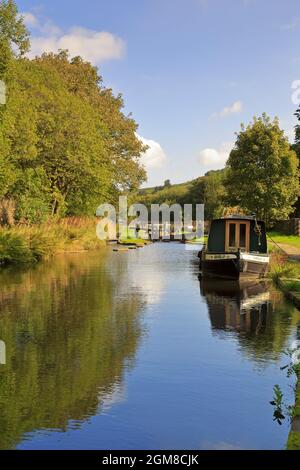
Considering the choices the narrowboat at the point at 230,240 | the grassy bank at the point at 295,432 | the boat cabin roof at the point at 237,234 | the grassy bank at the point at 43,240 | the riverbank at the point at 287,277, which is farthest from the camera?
the grassy bank at the point at 43,240

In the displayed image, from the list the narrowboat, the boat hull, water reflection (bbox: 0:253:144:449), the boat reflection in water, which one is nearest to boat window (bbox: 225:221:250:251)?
the narrowboat

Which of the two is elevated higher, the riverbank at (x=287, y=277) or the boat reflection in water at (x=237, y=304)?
the riverbank at (x=287, y=277)

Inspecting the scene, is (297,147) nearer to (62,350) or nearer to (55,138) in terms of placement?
(55,138)

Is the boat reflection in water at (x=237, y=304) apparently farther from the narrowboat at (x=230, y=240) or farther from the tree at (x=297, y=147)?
the tree at (x=297, y=147)

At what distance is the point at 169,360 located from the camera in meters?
11.2

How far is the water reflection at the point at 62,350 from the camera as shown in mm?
8188

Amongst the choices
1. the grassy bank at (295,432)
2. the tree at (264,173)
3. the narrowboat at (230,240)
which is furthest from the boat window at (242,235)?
the tree at (264,173)

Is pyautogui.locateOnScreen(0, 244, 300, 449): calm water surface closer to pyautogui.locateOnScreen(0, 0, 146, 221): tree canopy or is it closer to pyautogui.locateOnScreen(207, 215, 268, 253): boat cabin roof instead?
pyautogui.locateOnScreen(207, 215, 268, 253): boat cabin roof

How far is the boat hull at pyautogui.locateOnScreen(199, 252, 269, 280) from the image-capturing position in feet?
85.5

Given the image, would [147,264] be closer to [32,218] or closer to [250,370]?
[32,218]

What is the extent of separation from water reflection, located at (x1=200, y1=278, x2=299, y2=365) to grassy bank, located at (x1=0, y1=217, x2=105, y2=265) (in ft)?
41.7

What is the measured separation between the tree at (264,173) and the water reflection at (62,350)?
3598cm

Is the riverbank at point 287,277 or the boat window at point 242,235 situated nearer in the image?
the riverbank at point 287,277

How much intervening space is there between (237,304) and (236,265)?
734 centimetres
